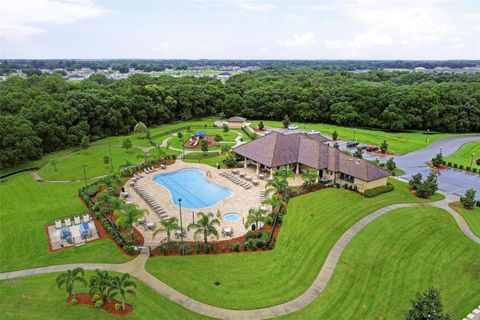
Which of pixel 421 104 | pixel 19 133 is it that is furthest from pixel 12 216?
pixel 421 104

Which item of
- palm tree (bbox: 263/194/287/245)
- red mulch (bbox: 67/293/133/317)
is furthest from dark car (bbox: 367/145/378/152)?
red mulch (bbox: 67/293/133/317)

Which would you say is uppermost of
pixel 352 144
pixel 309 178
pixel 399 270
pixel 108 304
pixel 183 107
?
pixel 183 107

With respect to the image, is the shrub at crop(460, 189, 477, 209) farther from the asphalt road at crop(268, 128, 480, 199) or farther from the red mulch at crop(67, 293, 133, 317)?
the red mulch at crop(67, 293, 133, 317)

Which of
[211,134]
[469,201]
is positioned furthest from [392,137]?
[211,134]

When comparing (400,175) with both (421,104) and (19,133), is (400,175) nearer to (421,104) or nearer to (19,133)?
(421,104)

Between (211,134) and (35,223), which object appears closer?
(35,223)

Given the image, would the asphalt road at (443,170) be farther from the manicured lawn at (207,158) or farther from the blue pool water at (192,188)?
the blue pool water at (192,188)

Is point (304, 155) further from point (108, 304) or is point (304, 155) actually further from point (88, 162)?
point (88, 162)

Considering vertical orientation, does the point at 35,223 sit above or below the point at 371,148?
below

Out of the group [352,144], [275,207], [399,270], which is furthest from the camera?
[352,144]
